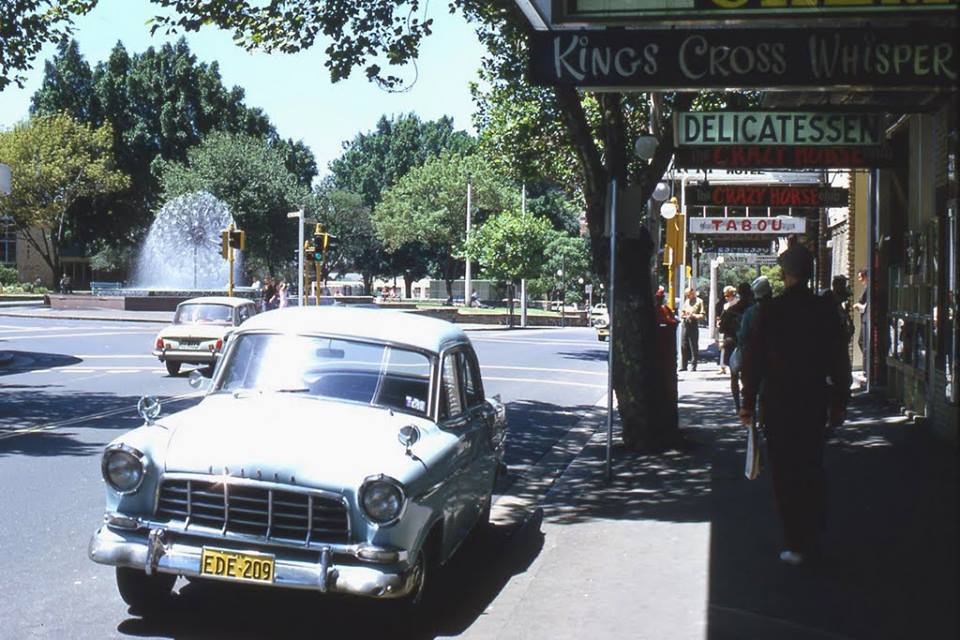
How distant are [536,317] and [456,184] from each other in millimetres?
18098

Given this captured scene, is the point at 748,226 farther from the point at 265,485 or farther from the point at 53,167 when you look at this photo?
the point at 53,167

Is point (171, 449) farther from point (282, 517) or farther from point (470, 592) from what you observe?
point (470, 592)

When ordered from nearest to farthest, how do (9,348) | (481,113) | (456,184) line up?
(9,348) → (481,113) → (456,184)

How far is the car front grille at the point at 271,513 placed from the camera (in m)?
5.28

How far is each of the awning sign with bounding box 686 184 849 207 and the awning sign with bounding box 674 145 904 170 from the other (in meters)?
4.64

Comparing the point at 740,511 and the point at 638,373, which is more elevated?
the point at 638,373

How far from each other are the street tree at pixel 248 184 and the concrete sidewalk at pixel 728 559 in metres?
58.0

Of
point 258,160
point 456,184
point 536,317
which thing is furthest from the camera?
point 456,184

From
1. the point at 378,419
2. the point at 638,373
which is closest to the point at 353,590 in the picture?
the point at 378,419

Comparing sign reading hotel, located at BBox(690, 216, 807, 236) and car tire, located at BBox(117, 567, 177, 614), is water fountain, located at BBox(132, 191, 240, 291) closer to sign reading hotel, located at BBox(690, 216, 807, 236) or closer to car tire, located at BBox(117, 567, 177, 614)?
sign reading hotel, located at BBox(690, 216, 807, 236)

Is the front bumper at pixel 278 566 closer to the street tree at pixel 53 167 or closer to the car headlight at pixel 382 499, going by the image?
the car headlight at pixel 382 499

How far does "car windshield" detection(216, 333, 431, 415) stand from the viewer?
6.38 metres

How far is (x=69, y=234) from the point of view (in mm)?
70812

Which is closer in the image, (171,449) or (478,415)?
(171,449)
